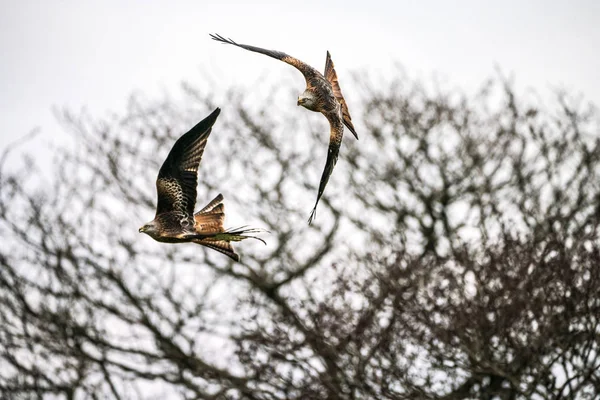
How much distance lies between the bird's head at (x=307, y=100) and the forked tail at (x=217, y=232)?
0.64 m

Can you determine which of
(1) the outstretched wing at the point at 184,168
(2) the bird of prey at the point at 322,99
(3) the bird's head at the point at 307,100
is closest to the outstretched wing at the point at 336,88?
(2) the bird of prey at the point at 322,99

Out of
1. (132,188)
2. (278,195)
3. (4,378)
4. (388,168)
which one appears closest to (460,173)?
(388,168)

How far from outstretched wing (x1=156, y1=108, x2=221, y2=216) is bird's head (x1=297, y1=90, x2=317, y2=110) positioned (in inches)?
17.8

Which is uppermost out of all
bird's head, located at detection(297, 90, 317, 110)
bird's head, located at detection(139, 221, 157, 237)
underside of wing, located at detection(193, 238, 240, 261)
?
bird's head, located at detection(297, 90, 317, 110)

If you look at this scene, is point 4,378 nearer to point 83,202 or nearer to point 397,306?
point 83,202

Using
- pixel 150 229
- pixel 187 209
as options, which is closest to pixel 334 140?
pixel 187 209

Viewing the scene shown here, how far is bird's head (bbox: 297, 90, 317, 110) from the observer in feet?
17.8

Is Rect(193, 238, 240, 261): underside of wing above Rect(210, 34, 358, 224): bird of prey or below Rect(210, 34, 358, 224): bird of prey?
below

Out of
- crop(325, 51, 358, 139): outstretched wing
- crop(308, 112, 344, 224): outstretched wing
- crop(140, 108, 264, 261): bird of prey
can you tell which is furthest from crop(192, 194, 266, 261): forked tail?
crop(325, 51, 358, 139): outstretched wing

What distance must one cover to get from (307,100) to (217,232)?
944 mm

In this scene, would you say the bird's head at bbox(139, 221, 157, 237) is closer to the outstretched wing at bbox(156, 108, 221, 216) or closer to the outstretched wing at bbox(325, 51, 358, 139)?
the outstretched wing at bbox(156, 108, 221, 216)

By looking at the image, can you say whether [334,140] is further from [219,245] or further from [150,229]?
[150,229]

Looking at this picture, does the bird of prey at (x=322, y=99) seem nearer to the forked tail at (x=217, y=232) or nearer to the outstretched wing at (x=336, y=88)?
the outstretched wing at (x=336, y=88)

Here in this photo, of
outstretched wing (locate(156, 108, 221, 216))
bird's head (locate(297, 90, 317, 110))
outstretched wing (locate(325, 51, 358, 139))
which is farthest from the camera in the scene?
outstretched wing (locate(325, 51, 358, 139))
